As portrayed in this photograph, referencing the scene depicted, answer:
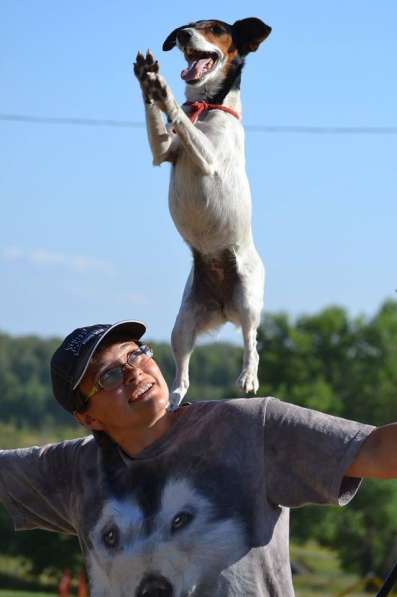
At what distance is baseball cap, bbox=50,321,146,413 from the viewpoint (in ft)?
15.3

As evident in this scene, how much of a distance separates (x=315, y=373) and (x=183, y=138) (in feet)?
170

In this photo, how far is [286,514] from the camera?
4.58 meters

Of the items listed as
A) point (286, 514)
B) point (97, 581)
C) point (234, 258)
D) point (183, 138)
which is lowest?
point (97, 581)

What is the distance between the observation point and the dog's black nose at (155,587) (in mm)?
4426

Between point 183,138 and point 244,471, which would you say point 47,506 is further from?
point 183,138

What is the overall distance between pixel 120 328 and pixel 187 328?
0.78ft

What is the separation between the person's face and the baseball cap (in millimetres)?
57

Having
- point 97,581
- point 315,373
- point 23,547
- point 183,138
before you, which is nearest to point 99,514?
point 97,581

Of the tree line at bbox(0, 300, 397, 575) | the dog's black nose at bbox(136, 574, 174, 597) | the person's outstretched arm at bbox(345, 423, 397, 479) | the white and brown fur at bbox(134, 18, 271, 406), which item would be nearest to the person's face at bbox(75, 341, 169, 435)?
the white and brown fur at bbox(134, 18, 271, 406)

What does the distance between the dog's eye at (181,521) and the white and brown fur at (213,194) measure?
417 mm

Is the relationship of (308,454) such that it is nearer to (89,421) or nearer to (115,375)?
(115,375)

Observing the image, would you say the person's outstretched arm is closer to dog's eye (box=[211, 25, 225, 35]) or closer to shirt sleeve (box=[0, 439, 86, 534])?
shirt sleeve (box=[0, 439, 86, 534])

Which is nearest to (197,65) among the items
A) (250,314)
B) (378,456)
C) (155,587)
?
(250,314)

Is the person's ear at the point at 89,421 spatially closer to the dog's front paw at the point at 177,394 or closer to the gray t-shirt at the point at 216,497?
the gray t-shirt at the point at 216,497
